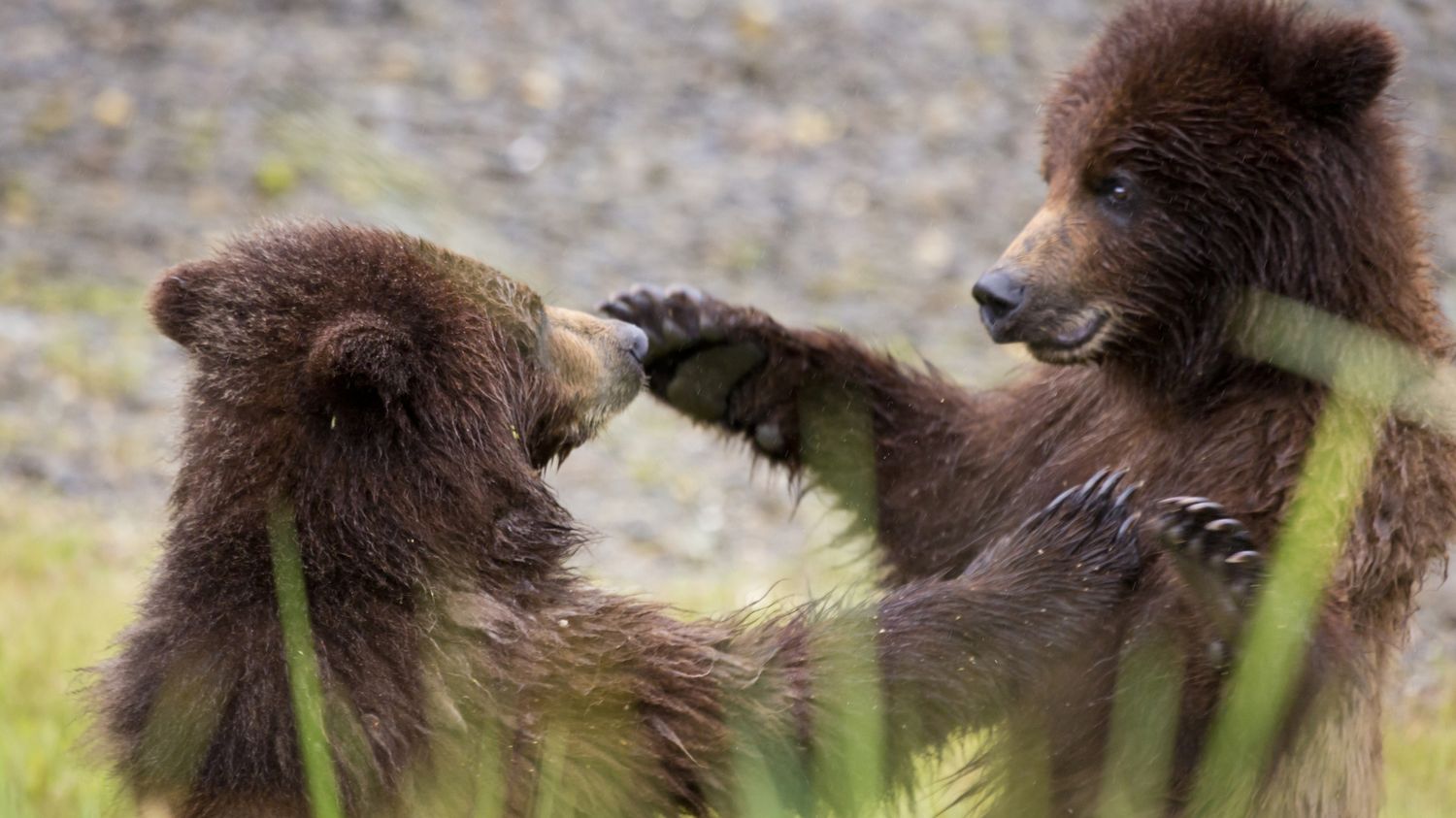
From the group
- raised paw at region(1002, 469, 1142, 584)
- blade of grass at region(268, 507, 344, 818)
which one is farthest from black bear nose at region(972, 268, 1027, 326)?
blade of grass at region(268, 507, 344, 818)

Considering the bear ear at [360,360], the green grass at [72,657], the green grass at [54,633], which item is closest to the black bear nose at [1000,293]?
the green grass at [72,657]

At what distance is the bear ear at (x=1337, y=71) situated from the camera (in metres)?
3.77

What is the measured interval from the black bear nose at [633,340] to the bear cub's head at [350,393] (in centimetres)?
39

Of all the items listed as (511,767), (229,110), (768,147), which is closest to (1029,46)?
(768,147)

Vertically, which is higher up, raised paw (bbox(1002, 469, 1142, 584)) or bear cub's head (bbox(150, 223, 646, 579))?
bear cub's head (bbox(150, 223, 646, 579))

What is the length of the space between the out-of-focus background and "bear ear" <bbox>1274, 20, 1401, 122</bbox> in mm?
3098

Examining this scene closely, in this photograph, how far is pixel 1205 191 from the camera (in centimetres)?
387

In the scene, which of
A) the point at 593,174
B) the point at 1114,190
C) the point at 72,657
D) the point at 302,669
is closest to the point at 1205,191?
the point at 1114,190

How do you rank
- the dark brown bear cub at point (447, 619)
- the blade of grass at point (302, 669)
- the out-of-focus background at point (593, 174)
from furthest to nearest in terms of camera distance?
1. the out-of-focus background at point (593, 174)
2. the dark brown bear cub at point (447, 619)
3. the blade of grass at point (302, 669)

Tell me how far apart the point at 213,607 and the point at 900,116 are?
7970mm

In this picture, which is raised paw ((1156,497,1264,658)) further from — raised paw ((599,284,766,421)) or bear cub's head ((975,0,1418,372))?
raised paw ((599,284,766,421))

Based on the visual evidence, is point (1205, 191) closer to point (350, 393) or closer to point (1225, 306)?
point (1225, 306)

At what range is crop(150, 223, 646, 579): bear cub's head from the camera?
10.9ft

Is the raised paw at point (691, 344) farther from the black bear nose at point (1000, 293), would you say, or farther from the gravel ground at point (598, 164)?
the gravel ground at point (598, 164)
